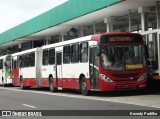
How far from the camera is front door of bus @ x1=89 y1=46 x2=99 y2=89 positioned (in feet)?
69.5

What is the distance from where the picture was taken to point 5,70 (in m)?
40.8

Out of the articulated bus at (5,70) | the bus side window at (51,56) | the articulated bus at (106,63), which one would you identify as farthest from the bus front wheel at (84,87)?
the articulated bus at (5,70)

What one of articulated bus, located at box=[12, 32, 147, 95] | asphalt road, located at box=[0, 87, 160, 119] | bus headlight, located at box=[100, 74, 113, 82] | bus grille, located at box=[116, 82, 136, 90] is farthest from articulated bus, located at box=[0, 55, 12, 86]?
bus grille, located at box=[116, 82, 136, 90]

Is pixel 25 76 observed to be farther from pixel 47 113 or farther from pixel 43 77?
pixel 47 113

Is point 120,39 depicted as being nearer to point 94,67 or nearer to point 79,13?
point 94,67

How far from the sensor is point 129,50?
21266 millimetres

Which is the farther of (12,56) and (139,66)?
(12,56)

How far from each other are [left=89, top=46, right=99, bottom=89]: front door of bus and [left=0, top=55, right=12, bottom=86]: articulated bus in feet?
61.2

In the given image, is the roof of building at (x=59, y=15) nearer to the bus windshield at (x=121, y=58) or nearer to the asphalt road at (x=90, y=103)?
the bus windshield at (x=121, y=58)

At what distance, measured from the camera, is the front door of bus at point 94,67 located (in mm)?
21188

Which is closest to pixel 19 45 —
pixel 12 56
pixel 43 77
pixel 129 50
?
pixel 12 56

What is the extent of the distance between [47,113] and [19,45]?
150 ft

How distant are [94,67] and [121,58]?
1.42 metres

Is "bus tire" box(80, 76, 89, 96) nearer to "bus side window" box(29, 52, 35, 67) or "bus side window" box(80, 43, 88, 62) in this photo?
"bus side window" box(80, 43, 88, 62)
